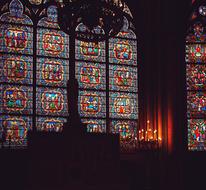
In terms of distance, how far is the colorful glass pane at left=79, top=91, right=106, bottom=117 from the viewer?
58.2 feet

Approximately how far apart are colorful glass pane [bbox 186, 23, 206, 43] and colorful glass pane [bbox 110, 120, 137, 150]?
3837mm

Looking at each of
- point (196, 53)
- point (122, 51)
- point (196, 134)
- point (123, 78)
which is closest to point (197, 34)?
point (196, 53)

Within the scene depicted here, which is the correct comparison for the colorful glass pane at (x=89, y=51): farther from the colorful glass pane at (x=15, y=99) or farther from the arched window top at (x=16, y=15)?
the colorful glass pane at (x=15, y=99)

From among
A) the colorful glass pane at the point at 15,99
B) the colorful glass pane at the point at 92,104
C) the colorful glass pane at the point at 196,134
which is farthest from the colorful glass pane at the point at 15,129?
the colorful glass pane at the point at 196,134

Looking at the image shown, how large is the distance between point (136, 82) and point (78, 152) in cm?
433

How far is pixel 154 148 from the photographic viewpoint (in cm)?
1647

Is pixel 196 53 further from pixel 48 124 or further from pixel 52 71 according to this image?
pixel 48 124

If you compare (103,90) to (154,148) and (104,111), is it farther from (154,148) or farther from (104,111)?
(154,148)

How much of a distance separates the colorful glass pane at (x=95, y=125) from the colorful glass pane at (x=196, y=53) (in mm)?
4014

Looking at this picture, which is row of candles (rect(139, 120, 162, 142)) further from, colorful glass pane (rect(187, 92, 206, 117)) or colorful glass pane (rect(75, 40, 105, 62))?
colorful glass pane (rect(75, 40, 105, 62))

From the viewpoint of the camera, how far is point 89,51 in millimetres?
18391

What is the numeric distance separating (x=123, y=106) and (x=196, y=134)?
272 centimetres

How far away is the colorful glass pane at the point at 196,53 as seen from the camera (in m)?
19.3

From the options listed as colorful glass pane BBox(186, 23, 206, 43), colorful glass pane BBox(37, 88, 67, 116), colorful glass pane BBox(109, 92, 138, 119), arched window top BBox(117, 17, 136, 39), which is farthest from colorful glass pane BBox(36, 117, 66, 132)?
colorful glass pane BBox(186, 23, 206, 43)
